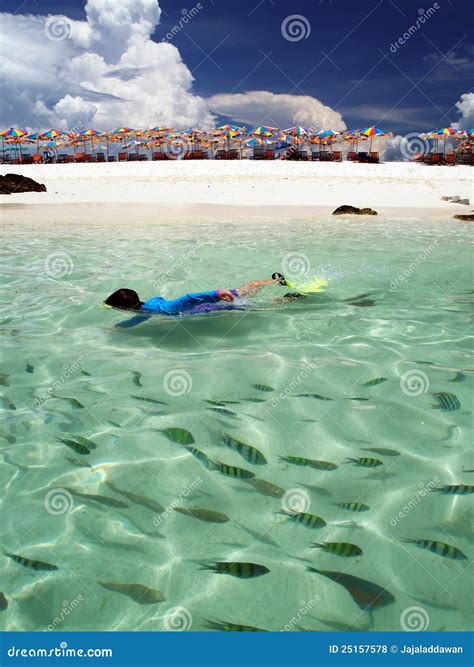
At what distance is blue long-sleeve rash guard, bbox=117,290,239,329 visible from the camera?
237 inches

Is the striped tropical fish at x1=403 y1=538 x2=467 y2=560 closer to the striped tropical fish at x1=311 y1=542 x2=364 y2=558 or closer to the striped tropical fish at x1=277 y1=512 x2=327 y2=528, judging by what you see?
the striped tropical fish at x1=311 y1=542 x2=364 y2=558

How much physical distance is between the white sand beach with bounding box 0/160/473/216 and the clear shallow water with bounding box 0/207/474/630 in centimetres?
1388

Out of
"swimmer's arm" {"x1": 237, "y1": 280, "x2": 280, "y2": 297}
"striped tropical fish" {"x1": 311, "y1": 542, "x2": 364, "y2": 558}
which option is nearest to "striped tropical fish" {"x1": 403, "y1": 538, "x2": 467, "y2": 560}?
"striped tropical fish" {"x1": 311, "y1": 542, "x2": 364, "y2": 558}

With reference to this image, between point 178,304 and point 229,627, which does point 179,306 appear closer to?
point 178,304

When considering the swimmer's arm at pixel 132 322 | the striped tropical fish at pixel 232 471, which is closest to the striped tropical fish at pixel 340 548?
the striped tropical fish at pixel 232 471

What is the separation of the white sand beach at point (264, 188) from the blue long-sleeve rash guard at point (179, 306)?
520 inches

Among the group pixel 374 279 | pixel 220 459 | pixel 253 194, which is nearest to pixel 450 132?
pixel 253 194

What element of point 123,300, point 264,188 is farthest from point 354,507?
point 264,188

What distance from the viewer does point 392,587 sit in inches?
92.0

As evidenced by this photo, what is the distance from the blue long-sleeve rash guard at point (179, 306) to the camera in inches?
237

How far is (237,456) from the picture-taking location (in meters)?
3.26

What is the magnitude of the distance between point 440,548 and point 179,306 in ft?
13.6

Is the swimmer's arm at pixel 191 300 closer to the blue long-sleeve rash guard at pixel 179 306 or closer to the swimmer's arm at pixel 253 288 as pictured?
the blue long-sleeve rash guard at pixel 179 306
